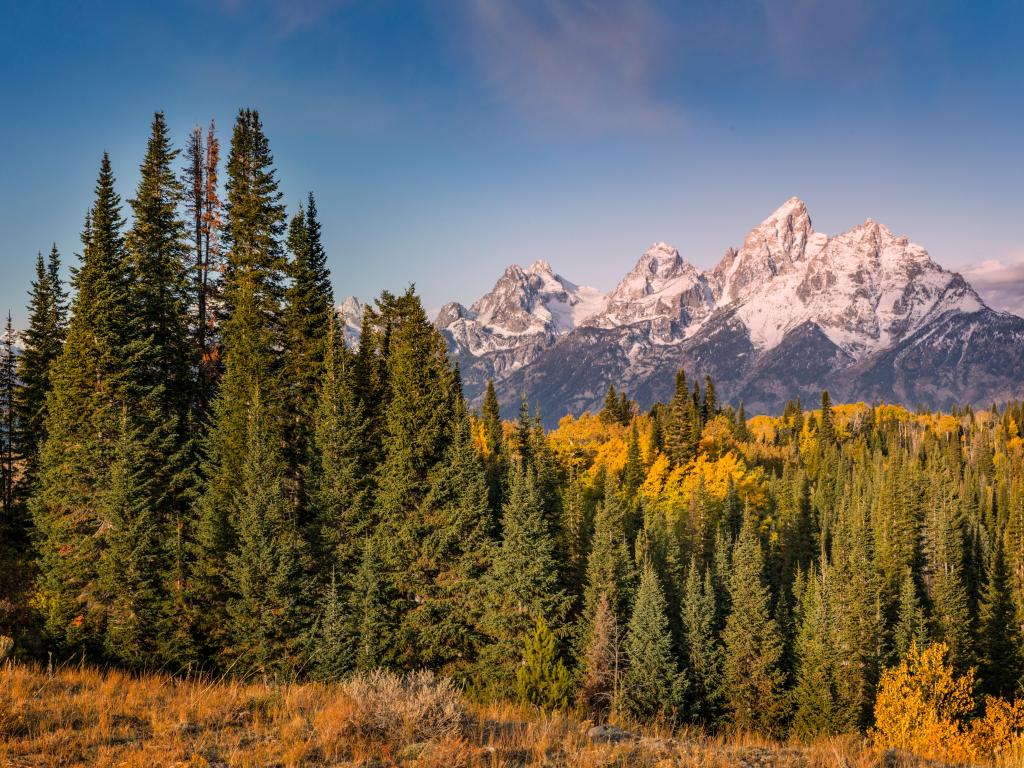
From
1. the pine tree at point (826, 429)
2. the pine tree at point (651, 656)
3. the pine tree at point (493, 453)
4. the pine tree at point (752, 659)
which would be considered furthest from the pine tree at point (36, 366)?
the pine tree at point (826, 429)

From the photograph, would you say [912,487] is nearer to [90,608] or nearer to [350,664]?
[350,664]

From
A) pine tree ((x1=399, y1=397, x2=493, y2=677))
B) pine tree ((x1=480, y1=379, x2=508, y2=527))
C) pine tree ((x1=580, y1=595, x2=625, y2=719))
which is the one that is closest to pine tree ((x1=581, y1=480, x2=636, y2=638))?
pine tree ((x1=580, y1=595, x2=625, y2=719))

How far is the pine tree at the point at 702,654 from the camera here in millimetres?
49406

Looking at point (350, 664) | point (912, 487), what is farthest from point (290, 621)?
point (912, 487)

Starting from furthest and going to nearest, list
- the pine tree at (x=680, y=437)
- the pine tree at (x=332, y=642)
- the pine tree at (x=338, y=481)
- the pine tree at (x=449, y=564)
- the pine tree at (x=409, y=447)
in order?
the pine tree at (x=680, y=437) → the pine tree at (x=409, y=447) → the pine tree at (x=449, y=564) → the pine tree at (x=338, y=481) → the pine tree at (x=332, y=642)

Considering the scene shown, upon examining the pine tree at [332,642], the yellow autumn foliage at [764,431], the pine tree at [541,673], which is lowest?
the pine tree at [541,673]

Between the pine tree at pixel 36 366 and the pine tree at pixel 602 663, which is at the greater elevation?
the pine tree at pixel 36 366

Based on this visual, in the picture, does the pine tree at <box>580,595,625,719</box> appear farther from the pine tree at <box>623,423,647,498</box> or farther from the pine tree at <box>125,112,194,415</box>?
the pine tree at <box>623,423,647,498</box>

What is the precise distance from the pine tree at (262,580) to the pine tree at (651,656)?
23.2m

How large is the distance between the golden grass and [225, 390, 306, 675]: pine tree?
20.5 meters

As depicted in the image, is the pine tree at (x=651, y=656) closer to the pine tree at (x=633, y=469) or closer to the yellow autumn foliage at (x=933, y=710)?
the yellow autumn foliage at (x=933, y=710)

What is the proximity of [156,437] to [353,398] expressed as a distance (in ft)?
33.4

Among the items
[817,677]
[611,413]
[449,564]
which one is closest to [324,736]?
[449,564]

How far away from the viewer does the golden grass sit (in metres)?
8.59
